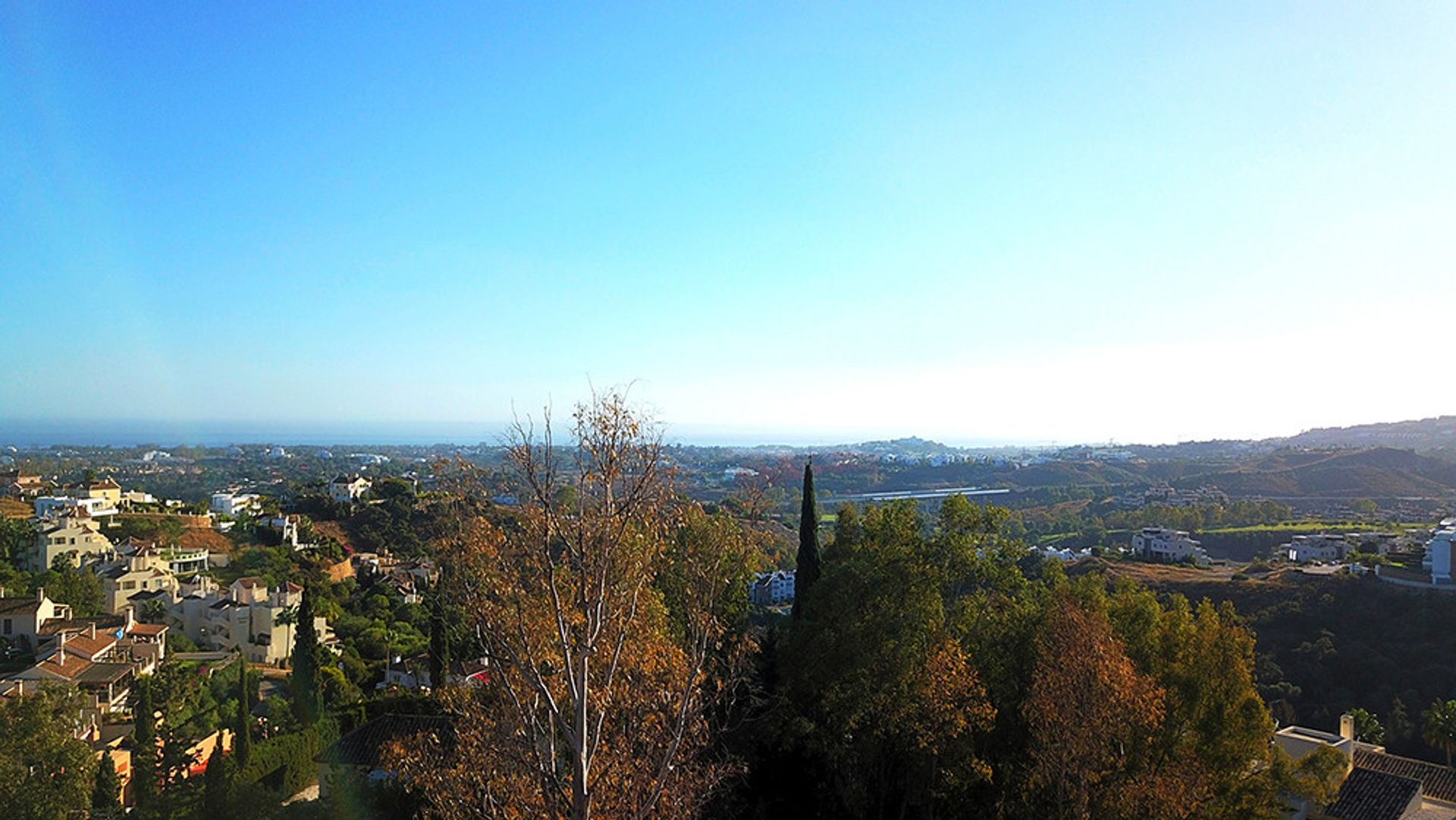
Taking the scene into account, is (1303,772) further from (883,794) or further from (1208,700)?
(883,794)

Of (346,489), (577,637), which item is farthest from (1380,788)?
(346,489)

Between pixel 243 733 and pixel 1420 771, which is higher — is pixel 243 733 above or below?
above

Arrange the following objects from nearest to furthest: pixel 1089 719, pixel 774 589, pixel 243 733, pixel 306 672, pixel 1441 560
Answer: pixel 1089 719 < pixel 243 733 < pixel 306 672 < pixel 1441 560 < pixel 774 589

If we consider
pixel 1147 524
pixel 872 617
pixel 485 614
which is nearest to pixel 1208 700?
pixel 872 617

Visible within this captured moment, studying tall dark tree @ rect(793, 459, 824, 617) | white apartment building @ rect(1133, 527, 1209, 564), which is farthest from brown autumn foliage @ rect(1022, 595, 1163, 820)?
white apartment building @ rect(1133, 527, 1209, 564)

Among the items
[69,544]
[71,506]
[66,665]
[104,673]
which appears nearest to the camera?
[66,665]

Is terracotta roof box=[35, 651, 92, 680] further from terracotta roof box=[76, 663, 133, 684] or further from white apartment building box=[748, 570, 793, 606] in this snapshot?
white apartment building box=[748, 570, 793, 606]

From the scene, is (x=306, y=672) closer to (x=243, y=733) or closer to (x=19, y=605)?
(x=243, y=733)

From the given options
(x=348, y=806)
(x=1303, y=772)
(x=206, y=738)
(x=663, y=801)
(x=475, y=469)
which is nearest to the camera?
(x=475, y=469)
